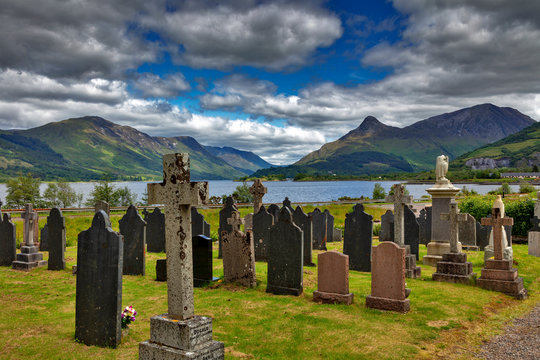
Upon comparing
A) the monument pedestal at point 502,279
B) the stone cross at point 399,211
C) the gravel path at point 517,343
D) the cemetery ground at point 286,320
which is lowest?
the gravel path at point 517,343

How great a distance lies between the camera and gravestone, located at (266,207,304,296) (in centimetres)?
893

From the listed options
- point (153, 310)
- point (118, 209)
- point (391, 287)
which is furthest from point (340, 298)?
point (118, 209)

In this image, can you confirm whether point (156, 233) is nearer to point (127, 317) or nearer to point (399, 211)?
point (127, 317)

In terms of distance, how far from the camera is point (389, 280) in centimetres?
781

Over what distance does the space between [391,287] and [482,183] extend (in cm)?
11690

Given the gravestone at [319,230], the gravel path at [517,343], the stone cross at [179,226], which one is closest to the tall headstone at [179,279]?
the stone cross at [179,226]

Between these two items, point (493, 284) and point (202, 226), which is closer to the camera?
point (493, 284)

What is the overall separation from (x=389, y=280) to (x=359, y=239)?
4.56 metres

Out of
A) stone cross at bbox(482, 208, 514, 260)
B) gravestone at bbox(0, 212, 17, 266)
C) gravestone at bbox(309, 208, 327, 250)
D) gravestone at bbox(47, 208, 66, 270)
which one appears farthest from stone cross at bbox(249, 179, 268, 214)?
gravestone at bbox(0, 212, 17, 266)

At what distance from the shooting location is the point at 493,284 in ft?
31.5

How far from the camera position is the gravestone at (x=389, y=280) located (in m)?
7.68

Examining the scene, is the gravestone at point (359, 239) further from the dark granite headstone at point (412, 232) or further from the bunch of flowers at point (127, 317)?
the bunch of flowers at point (127, 317)

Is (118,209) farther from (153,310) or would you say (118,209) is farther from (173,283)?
(173,283)

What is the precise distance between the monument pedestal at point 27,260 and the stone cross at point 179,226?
9.63 m
